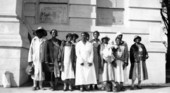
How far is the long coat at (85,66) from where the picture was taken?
8578 millimetres

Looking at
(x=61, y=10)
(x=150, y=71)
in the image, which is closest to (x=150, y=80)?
(x=150, y=71)

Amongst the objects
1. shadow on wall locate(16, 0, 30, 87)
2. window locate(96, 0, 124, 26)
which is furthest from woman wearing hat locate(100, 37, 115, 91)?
window locate(96, 0, 124, 26)

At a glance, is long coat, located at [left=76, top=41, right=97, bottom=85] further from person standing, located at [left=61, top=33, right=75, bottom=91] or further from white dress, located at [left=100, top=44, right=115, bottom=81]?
white dress, located at [left=100, top=44, right=115, bottom=81]

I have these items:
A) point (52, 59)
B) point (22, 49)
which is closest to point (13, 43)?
point (22, 49)

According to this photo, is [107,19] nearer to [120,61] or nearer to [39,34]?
[120,61]

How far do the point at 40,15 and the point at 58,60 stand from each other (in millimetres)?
3554

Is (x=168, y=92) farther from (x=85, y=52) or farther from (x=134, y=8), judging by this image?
(x=134, y=8)

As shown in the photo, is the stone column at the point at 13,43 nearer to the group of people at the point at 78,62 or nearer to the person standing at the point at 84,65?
the group of people at the point at 78,62

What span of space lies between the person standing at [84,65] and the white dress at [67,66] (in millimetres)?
243

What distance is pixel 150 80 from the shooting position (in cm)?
1128

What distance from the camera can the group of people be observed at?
863 centimetres

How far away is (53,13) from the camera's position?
37.9ft

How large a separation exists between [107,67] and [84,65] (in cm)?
85

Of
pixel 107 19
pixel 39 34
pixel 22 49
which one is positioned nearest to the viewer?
pixel 39 34
